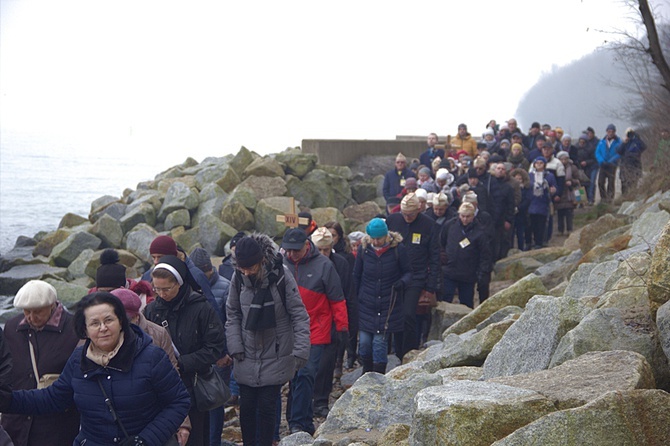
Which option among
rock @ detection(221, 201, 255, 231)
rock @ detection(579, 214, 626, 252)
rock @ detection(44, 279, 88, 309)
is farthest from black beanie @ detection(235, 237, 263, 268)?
rock @ detection(221, 201, 255, 231)

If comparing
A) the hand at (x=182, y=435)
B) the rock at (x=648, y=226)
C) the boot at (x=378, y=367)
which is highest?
the rock at (x=648, y=226)

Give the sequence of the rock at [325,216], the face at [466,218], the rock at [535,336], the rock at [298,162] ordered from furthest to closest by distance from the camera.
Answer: the rock at [298,162], the rock at [325,216], the face at [466,218], the rock at [535,336]

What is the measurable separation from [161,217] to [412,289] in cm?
1269

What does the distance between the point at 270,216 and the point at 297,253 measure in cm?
1075

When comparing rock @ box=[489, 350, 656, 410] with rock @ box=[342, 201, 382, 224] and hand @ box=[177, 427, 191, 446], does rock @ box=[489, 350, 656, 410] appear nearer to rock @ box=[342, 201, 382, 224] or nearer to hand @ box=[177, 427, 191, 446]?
hand @ box=[177, 427, 191, 446]

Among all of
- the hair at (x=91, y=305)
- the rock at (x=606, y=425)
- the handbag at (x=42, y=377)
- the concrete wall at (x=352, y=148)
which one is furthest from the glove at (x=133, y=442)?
the concrete wall at (x=352, y=148)

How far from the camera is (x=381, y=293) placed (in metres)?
8.88

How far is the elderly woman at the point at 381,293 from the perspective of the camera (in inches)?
348

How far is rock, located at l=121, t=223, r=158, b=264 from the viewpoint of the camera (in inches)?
739

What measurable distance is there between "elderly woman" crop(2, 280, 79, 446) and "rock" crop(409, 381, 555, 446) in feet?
7.52

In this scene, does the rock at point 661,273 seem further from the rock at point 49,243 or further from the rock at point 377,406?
the rock at point 49,243

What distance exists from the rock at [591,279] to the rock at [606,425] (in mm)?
3561

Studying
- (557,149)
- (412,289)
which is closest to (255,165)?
(557,149)

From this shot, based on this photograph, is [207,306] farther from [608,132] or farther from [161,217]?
[161,217]
